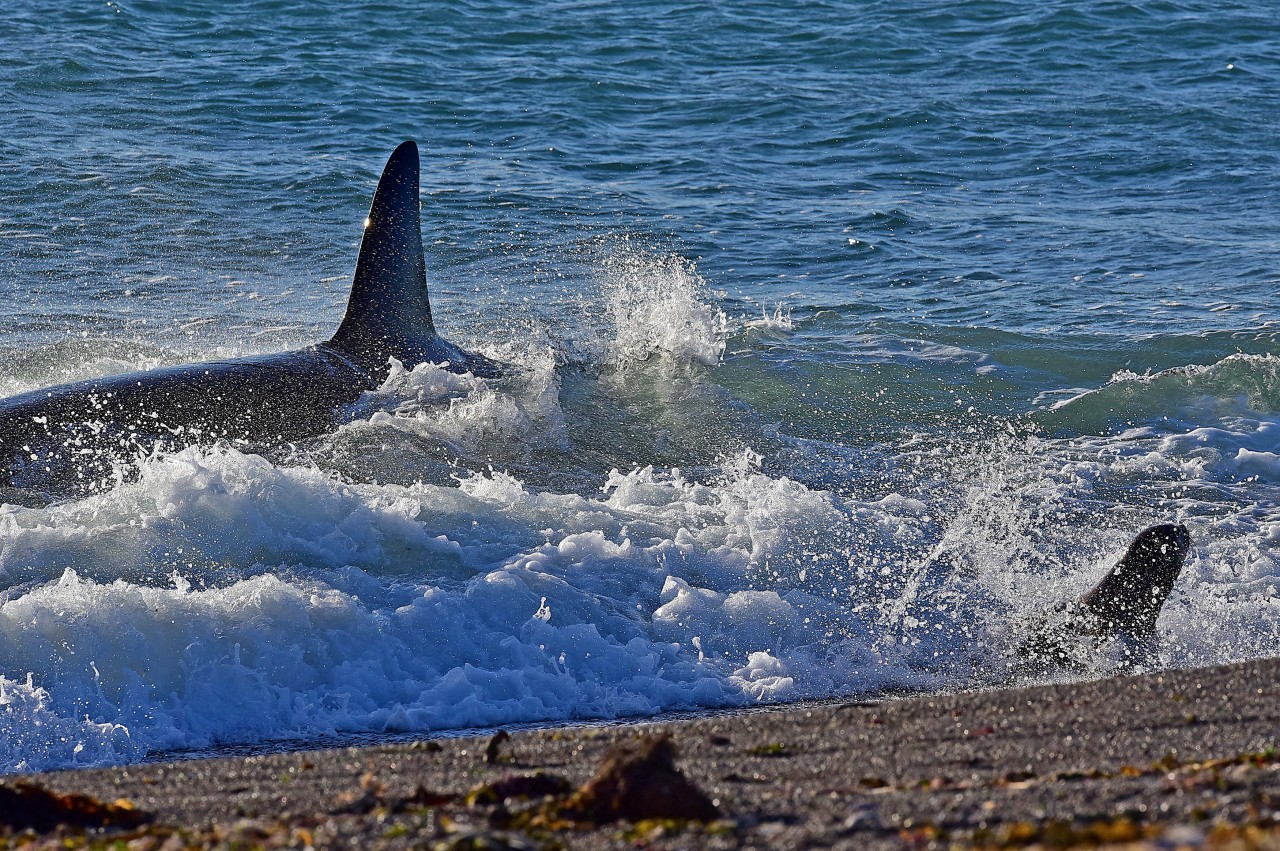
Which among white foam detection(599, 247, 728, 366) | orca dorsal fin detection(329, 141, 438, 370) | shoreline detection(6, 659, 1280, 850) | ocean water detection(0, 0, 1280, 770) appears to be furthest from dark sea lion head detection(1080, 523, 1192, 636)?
white foam detection(599, 247, 728, 366)

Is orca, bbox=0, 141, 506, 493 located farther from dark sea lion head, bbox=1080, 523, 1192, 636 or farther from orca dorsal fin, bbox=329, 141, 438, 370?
dark sea lion head, bbox=1080, 523, 1192, 636

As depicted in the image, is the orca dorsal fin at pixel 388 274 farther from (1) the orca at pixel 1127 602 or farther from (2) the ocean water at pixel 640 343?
(1) the orca at pixel 1127 602

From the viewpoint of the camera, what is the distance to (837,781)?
11.1 feet

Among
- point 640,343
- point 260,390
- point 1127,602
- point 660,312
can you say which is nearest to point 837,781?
point 1127,602

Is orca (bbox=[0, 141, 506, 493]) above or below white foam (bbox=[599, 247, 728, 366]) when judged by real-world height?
above

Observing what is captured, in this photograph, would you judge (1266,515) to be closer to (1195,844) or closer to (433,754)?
(433,754)

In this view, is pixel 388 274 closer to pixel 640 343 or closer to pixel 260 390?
pixel 260 390

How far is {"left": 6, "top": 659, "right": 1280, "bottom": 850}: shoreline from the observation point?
2.83 m

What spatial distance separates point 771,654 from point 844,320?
632cm

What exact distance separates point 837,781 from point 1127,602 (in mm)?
2972

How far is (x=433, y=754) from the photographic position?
3914 millimetres

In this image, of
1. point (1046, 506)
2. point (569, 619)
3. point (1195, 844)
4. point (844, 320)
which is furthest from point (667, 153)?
point (1195, 844)

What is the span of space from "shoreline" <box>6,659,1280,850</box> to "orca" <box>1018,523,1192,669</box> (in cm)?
123

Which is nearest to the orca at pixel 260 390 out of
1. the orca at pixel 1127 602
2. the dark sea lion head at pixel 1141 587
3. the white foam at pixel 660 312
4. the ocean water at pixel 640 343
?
the ocean water at pixel 640 343
